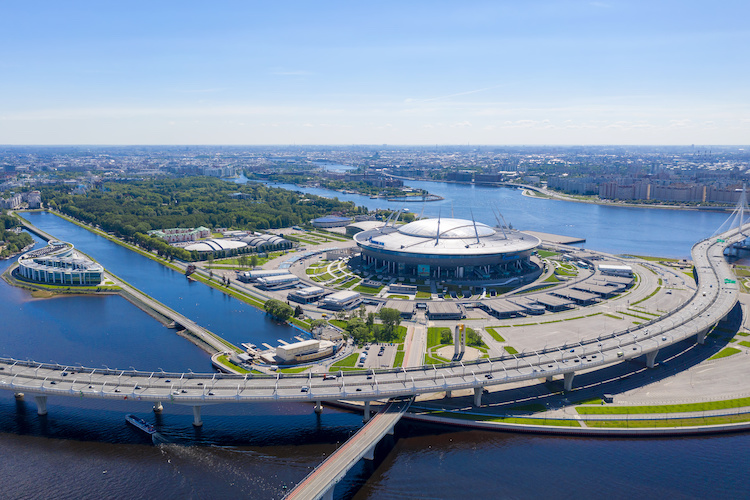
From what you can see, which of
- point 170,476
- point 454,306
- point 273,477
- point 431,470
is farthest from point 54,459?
→ point 454,306

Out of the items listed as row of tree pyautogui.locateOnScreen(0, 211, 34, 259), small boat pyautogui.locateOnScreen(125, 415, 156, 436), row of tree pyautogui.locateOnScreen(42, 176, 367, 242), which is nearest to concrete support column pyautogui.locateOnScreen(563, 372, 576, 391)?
small boat pyautogui.locateOnScreen(125, 415, 156, 436)

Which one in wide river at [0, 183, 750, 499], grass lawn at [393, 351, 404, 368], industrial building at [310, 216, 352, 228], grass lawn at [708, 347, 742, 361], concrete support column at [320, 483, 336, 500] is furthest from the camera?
industrial building at [310, 216, 352, 228]

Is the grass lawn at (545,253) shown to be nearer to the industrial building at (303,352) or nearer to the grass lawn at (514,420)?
the industrial building at (303,352)

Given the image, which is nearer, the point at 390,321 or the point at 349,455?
the point at 349,455

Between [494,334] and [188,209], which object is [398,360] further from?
[188,209]

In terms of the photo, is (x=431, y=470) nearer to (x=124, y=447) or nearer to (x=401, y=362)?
(x=401, y=362)

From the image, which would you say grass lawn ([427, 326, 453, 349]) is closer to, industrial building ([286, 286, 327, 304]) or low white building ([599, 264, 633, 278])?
industrial building ([286, 286, 327, 304])

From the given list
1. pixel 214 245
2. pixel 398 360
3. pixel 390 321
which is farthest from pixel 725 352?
pixel 214 245
